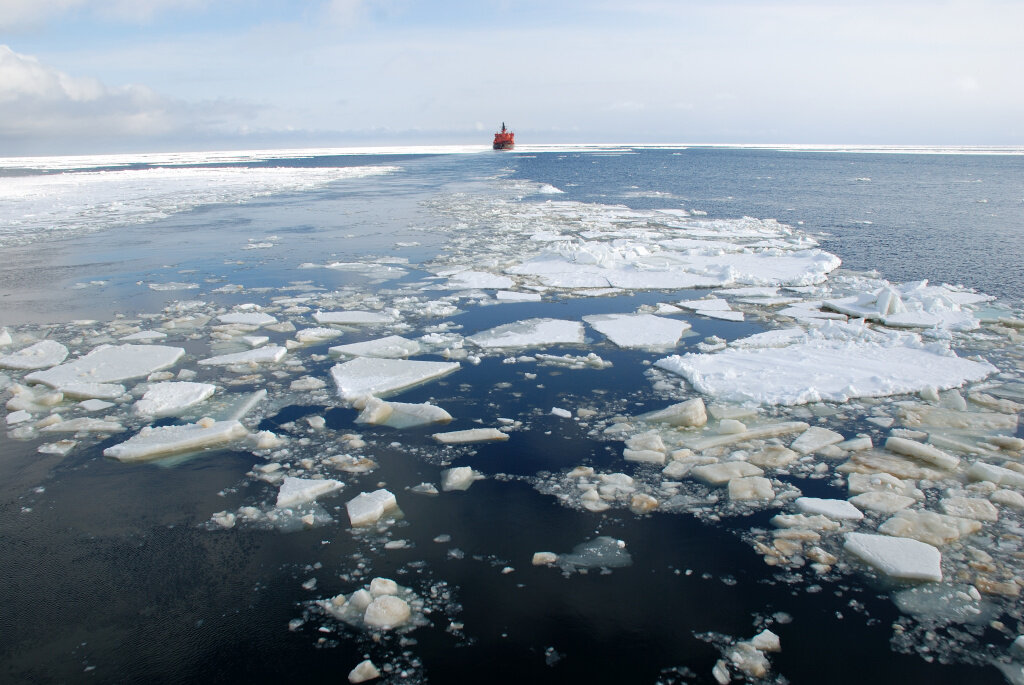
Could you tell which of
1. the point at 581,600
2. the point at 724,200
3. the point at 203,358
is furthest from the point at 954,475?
the point at 724,200

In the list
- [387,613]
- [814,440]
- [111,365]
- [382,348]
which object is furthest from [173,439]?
[814,440]

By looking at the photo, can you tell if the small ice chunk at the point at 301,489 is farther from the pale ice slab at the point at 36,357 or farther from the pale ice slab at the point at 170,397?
the pale ice slab at the point at 36,357

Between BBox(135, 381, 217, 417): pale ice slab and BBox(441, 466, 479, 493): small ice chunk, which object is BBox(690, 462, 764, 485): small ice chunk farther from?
BBox(135, 381, 217, 417): pale ice slab

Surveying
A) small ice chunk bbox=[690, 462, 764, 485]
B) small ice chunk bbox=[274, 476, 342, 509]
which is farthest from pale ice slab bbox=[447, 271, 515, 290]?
small ice chunk bbox=[690, 462, 764, 485]

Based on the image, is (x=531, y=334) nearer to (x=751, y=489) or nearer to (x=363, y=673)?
(x=751, y=489)

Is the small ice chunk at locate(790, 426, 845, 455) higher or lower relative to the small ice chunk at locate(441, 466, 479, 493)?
higher

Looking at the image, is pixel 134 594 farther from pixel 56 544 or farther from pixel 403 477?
pixel 403 477

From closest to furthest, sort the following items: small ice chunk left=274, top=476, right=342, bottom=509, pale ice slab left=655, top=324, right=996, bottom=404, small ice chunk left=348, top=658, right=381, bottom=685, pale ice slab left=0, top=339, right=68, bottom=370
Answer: small ice chunk left=348, top=658, right=381, bottom=685, small ice chunk left=274, top=476, right=342, bottom=509, pale ice slab left=655, top=324, right=996, bottom=404, pale ice slab left=0, top=339, right=68, bottom=370

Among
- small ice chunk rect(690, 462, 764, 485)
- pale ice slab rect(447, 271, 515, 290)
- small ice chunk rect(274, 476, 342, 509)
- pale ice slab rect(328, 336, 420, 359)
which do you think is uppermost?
pale ice slab rect(447, 271, 515, 290)
